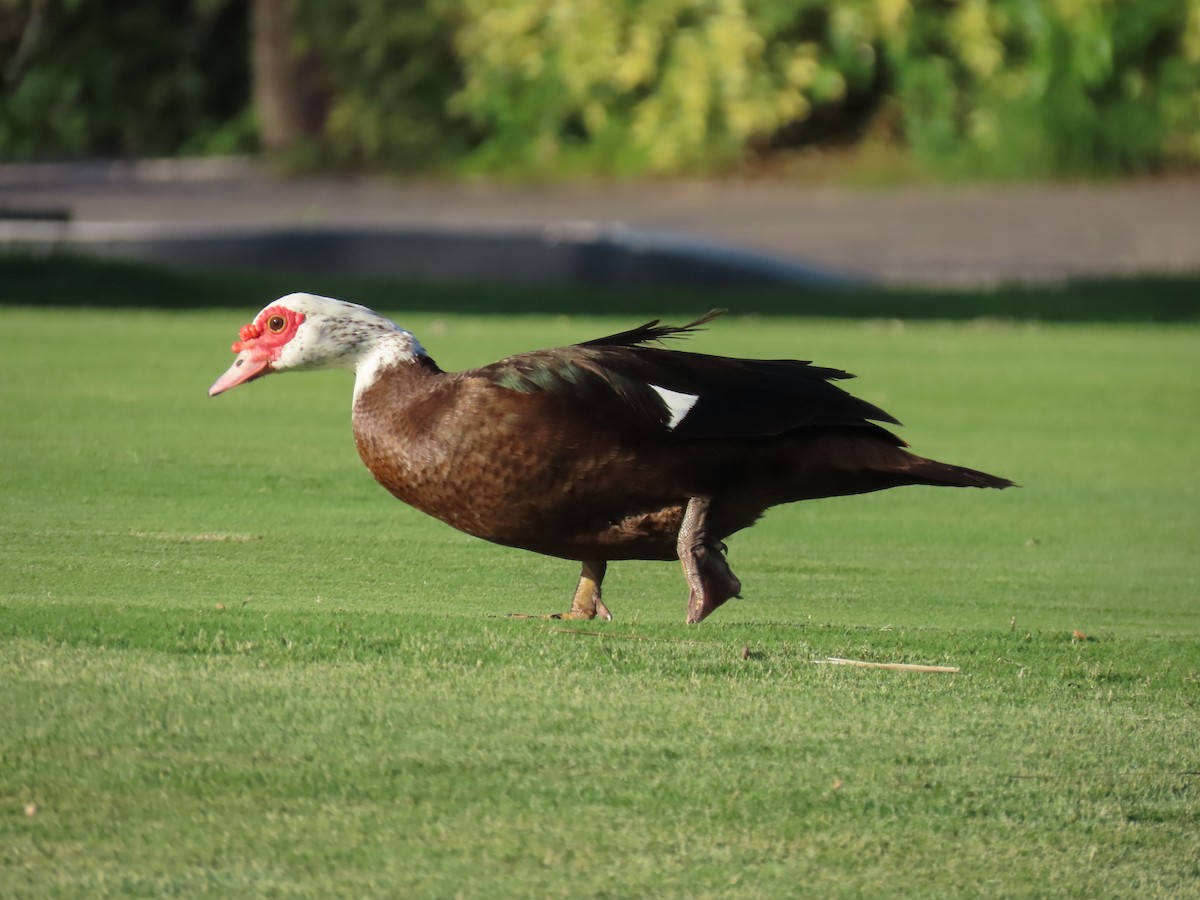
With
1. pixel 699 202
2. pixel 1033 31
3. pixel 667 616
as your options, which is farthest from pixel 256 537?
pixel 1033 31

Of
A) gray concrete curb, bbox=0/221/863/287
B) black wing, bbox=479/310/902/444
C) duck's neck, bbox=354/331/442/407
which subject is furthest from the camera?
gray concrete curb, bbox=0/221/863/287

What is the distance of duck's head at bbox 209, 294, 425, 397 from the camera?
513 cm

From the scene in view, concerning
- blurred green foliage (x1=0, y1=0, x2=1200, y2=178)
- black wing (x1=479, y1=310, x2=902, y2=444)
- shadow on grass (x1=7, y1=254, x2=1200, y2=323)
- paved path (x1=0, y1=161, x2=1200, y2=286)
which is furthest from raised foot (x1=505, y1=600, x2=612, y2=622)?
blurred green foliage (x1=0, y1=0, x2=1200, y2=178)

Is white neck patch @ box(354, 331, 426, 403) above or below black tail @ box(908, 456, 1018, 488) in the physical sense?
above

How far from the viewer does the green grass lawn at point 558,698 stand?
337cm

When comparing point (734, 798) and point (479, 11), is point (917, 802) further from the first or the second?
point (479, 11)

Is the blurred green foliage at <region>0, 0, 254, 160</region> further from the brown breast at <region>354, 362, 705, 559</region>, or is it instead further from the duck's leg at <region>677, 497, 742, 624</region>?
the duck's leg at <region>677, 497, 742, 624</region>

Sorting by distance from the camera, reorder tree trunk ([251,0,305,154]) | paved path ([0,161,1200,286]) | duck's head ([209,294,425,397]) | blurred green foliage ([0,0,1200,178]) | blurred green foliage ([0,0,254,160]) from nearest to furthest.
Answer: duck's head ([209,294,425,397]), paved path ([0,161,1200,286]), blurred green foliage ([0,0,1200,178]), tree trunk ([251,0,305,154]), blurred green foliage ([0,0,254,160])

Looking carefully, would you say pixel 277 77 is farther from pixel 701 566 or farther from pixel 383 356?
pixel 701 566

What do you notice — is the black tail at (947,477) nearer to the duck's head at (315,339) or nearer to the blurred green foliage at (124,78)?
the duck's head at (315,339)

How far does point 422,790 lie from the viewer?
3.58m

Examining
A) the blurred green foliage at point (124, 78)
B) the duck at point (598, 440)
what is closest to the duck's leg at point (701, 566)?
the duck at point (598, 440)

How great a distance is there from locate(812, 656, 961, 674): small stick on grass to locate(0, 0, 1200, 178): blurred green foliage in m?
19.0

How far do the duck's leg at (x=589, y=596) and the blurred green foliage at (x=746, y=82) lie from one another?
18.5 metres
